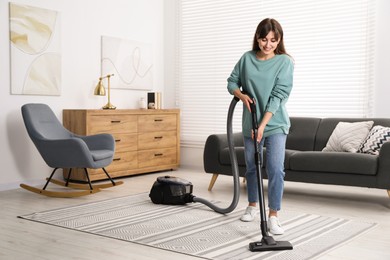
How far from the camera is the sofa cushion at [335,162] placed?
4.11m

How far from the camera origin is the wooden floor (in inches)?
111

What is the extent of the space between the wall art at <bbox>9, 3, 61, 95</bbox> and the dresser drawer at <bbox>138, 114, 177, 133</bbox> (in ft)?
3.51

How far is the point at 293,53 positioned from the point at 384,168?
7.64 feet

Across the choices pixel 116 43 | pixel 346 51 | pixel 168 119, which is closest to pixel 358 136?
pixel 346 51

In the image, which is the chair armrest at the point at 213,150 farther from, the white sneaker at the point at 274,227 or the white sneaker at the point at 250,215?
the white sneaker at the point at 274,227

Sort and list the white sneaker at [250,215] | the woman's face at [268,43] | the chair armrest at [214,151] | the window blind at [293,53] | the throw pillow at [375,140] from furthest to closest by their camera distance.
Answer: the window blind at [293,53] → the chair armrest at [214,151] → the throw pillow at [375,140] → the white sneaker at [250,215] → the woman's face at [268,43]

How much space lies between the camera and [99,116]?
5488 millimetres

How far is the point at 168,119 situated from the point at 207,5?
64.2 inches

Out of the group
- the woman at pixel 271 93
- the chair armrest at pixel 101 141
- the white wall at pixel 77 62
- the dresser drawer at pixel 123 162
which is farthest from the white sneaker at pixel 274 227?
the white wall at pixel 77 62

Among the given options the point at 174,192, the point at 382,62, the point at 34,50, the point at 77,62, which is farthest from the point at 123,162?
the point at 382,62

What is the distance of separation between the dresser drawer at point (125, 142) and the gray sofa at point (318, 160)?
120 cm

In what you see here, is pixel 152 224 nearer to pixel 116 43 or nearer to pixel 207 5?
pixel 116 43

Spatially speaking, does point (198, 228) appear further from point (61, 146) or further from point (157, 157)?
point (157, 157)

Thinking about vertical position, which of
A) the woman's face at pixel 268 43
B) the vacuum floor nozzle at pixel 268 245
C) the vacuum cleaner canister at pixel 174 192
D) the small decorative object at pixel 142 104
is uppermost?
the woman's face at pixel 268 43
